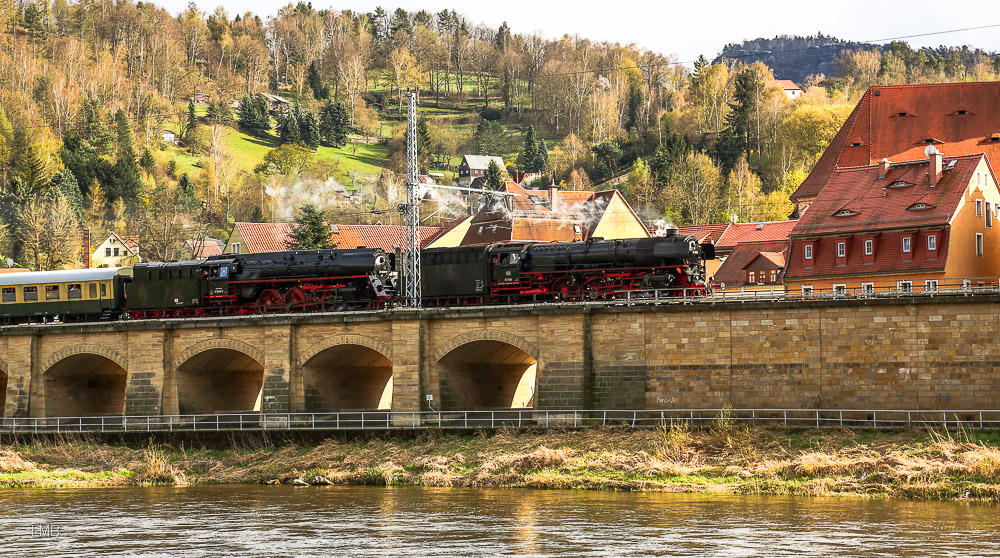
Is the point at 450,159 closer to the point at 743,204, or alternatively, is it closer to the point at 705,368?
the point at 743,204

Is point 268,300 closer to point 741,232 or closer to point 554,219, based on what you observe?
point 554,219

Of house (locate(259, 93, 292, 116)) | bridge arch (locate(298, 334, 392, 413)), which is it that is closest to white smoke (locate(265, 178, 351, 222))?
house (locate(259, 93, 292, 116))

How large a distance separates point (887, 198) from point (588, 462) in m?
24.8

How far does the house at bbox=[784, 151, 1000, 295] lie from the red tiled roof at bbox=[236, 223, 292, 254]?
158 ft

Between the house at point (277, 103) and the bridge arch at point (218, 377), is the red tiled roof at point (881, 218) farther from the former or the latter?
the house at point (277, 103)

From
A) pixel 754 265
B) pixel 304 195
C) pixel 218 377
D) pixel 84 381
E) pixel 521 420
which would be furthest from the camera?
pixel 304 195

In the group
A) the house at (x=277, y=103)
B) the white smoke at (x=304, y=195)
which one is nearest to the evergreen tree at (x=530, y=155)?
the white smoke at (x=304, y=195)

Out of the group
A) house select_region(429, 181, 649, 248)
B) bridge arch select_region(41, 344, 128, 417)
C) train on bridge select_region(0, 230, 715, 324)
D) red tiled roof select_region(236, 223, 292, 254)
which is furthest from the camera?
red tiled roof select_region(236, 223, 292, 254)

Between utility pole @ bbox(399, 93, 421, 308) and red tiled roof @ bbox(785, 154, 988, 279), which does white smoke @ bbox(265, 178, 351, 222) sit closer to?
red tiled roof @ bbox(785, 154, 988, 279)

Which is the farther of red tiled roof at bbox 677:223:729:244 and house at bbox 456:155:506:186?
house at bbox 456:155:506:186

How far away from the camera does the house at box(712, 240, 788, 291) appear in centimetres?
7375

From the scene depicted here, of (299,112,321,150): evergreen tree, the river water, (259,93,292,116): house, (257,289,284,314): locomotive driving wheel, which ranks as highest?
(259,93,292,116): house

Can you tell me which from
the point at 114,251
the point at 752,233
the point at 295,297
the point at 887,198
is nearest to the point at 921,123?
the point at 752,233

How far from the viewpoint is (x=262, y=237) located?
9812 centimetres
